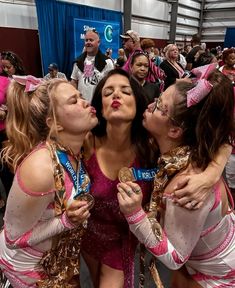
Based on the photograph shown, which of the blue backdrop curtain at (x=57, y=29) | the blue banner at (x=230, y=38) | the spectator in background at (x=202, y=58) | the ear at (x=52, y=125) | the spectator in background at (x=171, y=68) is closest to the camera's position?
the ear at (x=52, y=125)

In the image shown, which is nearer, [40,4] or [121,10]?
[40,4]

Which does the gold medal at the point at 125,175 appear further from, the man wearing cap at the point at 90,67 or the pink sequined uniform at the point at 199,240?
the man wearing cap at the point at 90,67

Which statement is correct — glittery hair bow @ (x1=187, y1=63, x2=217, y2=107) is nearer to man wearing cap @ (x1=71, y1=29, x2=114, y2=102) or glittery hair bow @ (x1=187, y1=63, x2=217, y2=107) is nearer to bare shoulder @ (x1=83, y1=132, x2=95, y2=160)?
bare shoulder @ (x1=83, y1=132, x2=95, y2=160)

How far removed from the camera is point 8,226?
1155mm

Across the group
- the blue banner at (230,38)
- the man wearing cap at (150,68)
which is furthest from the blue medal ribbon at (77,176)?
the blue banner at (230,38)

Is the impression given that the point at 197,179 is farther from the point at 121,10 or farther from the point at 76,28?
the point at 121,10

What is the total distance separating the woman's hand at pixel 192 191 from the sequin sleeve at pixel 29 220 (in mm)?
420

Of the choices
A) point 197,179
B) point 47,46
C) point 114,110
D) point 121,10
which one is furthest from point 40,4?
point 197,179

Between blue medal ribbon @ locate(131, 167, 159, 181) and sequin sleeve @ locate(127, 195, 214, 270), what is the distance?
0.86ft

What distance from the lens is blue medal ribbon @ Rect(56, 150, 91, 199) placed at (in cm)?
116

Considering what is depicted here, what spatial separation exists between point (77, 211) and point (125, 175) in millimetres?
258

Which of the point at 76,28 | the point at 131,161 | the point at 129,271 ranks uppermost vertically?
the point at 76,28

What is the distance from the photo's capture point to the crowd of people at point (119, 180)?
104 centimetres

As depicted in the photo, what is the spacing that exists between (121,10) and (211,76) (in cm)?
892
